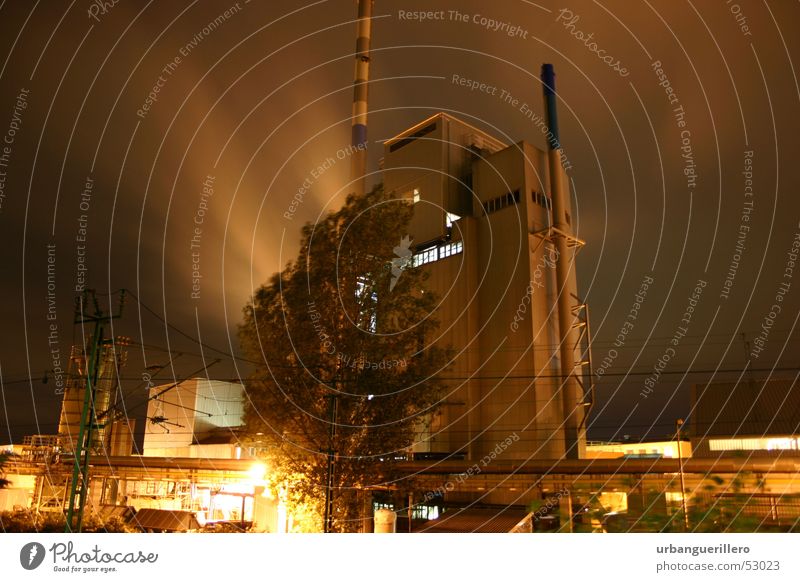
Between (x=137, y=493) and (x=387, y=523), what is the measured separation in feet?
125

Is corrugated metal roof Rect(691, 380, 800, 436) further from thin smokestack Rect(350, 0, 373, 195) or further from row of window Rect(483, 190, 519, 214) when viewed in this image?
thin smokestack Rect(350, 0, 373, 195)

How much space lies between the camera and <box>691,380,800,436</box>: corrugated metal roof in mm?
36938

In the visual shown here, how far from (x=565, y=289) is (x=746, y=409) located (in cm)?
1328

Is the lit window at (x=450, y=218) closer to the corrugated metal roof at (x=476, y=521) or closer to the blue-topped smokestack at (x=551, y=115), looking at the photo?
the blue-topped smokestack at (x=551, y=115)

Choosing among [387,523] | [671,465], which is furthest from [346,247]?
[671,465]

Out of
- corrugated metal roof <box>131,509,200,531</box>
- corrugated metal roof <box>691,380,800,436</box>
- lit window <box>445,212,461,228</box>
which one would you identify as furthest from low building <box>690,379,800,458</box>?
corrugated metal roof <box>131,509,200,531</box>

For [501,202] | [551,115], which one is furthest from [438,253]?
[551,115]

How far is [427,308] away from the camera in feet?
63.3

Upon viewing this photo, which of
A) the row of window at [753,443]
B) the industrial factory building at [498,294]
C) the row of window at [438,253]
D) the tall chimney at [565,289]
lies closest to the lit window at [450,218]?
the industrial factory building at [498,294]

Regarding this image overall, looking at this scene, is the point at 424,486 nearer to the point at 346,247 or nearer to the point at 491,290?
the point at 346,247

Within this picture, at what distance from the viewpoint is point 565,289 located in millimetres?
40188

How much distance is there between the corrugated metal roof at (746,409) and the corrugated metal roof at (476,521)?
1464 cm

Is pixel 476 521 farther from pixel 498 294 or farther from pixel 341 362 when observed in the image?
pixel 341 362

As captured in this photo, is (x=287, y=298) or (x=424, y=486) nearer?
(x=287, y=298)
